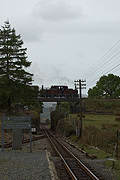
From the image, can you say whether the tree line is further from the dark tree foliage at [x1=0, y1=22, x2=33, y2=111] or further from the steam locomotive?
the steam locomotive

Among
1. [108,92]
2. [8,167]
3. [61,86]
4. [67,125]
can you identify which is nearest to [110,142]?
[8,167]

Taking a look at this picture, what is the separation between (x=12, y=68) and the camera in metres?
50.7

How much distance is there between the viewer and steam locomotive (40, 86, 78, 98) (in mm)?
77062

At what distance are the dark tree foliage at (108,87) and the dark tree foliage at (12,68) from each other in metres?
56.7

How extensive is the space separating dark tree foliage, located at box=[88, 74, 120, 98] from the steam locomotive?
3085cm

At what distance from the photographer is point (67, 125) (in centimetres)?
6009

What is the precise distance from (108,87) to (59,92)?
106 feet

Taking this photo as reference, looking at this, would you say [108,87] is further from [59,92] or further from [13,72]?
[13,72]

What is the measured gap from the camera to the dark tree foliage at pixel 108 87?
107 meters

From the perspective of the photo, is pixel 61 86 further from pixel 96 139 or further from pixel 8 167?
pixel 8 167

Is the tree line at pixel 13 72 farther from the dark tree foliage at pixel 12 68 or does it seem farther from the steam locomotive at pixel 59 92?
the steam locomotive at pixel 59 92

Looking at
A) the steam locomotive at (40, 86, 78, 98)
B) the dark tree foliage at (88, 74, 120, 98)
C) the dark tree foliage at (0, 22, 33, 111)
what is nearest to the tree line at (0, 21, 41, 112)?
the dark tree foliage at (0, 22, 33, 111)

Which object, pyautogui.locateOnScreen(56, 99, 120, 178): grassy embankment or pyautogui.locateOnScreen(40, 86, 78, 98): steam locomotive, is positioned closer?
pyautogui.locateOnScreen(56, 99, 120, 178): grassy embankment

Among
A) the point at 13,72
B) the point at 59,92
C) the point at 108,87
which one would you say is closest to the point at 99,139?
the point at 13,72
